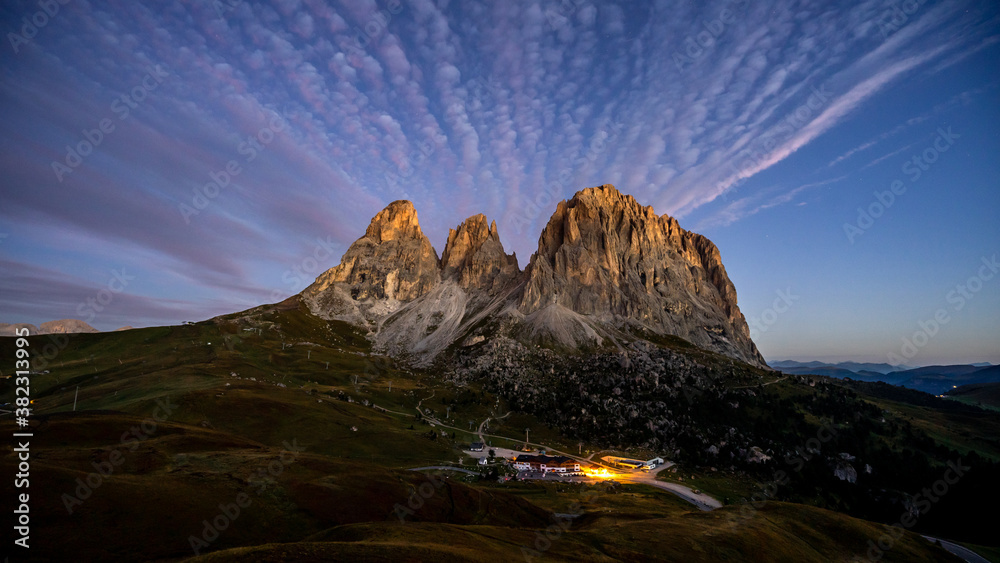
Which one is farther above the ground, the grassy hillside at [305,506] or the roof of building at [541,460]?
the grassy hillside at [305,506]

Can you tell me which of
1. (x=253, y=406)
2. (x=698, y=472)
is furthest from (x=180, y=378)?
(x=698, y=472)

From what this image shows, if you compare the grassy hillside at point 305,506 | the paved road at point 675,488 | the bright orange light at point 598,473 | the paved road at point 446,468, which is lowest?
the paved road at point 675,488

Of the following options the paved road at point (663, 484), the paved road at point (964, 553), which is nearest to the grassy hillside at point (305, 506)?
the paved road at point (663, 484)

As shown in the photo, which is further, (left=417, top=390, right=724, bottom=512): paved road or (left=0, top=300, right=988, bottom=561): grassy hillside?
(left=417, top=390, right=724, bottom=512): paved road

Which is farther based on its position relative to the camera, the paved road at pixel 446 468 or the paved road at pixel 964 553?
the paved road at pixel 446 468

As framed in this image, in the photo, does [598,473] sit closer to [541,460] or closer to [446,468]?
[541,460]

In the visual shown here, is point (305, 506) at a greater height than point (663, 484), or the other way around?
point (305, 506)

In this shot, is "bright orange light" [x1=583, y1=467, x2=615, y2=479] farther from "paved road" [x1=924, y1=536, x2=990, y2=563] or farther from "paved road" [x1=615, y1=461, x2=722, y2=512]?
"paved road" [x1=924, y1=536, x2=990, y2=563]

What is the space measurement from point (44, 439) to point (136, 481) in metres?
37.9

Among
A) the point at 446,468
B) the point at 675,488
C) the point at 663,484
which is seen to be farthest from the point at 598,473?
the point at 446,468

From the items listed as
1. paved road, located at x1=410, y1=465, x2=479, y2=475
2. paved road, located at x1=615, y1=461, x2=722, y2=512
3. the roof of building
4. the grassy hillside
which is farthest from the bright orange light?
paved road, located at x1=410, y1=465, x2=479, y2=475

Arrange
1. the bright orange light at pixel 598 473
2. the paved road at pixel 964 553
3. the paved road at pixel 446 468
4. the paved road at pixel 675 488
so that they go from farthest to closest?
the bright orange light at pixel 598 473
the paved road at pixel 446 468
the paved road at pixel 675 488
the paved road at pixel 964 553

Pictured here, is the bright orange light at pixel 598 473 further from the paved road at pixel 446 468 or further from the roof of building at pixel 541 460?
the paved road at pixel 446 468

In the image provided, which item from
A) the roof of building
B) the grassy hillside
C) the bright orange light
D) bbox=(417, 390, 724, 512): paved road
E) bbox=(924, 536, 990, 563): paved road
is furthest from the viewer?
the roof of building
